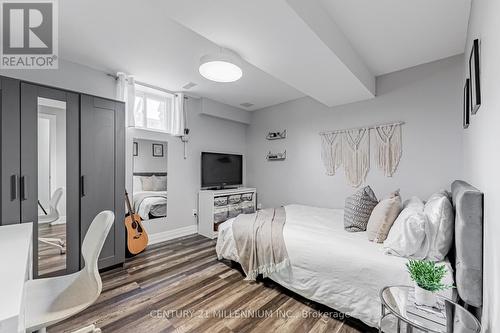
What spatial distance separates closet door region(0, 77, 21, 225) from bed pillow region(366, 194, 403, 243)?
3239mm

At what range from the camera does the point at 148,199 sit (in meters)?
3.49

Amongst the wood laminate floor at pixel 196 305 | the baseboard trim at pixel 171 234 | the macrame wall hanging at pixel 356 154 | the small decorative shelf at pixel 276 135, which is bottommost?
the wood laminate floor at pixel 196 305

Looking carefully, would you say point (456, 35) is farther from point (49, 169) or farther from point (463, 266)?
point (49, 169)

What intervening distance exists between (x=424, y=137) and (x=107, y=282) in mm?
4065

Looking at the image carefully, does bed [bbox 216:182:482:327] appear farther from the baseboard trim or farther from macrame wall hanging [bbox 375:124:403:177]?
the baseboard trim

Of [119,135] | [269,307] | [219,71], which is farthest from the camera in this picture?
[119,135]

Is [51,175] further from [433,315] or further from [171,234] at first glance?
[433,315]

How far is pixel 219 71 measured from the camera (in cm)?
213

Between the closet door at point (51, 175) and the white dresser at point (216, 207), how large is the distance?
6.29ft

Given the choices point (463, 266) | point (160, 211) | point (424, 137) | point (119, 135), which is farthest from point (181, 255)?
point (424, 137)

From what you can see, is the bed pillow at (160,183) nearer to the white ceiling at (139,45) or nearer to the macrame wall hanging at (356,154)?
the white ceiling at (139,45)

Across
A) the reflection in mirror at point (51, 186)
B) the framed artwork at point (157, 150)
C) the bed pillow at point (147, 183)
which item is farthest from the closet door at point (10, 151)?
the framed artwork at point (157, 150)

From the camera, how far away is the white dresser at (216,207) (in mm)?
3897

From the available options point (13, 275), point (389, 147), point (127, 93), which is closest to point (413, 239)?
point (389, 147)
